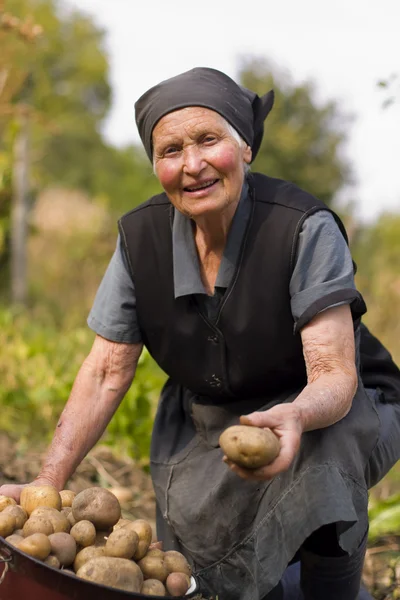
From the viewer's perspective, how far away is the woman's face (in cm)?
259

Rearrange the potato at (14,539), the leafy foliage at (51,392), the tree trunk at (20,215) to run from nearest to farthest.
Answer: the potato at (14,539), the leafy foliage at (51,392), the tree trunk at (20,215)

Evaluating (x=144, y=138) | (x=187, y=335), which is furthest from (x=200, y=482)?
(x=144, y=138)

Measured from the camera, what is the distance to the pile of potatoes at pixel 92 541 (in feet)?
6.81

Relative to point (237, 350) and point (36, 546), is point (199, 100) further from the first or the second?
point (36, 546)

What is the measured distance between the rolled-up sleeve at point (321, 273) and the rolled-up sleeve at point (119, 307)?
0.56 metres

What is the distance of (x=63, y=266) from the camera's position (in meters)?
10.8

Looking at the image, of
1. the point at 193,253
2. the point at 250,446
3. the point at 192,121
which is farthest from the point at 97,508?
the point at 192,121

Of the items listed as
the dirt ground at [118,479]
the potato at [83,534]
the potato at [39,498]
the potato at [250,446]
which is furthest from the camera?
the dirt ground at [118,479]

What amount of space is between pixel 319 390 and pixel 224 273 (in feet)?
1.79

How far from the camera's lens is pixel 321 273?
2.56 metres

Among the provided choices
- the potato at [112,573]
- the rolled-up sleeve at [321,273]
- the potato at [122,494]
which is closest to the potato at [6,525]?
the potato at [112,573]

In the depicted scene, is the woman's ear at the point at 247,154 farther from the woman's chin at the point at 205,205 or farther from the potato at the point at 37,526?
the potato at the point at 37,526

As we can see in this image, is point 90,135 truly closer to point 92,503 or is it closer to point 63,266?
point 63,266

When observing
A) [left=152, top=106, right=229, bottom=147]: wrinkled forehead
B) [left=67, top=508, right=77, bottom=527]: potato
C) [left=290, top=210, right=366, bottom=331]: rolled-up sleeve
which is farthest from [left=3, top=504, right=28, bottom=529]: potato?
[left=152, top=106, right=229, bottom=147]: wrinkled forehead
